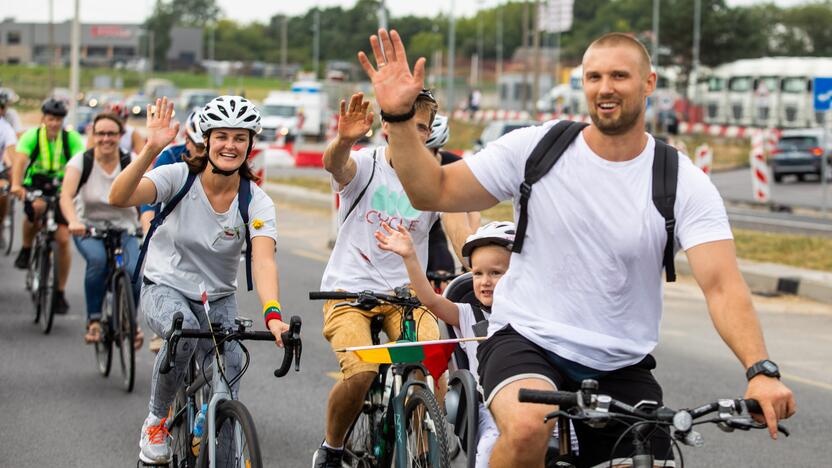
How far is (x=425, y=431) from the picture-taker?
5207mm

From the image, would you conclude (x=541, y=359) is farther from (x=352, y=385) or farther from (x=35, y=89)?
(x=35, y=89)

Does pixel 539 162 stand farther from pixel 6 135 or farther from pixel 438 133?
pixel 6 135

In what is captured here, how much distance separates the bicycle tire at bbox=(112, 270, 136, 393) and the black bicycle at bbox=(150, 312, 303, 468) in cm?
285

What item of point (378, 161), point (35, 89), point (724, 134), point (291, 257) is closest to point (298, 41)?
point (35, 89)

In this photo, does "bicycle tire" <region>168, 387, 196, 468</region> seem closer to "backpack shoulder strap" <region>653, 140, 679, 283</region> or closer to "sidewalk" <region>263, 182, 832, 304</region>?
"backpack shoulder strap" <region>653, 140, 679, 283</region>

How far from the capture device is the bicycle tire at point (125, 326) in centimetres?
887

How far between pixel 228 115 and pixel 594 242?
217 centimetres

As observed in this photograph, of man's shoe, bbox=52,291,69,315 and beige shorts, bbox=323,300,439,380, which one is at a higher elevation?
beige shorts, bbox=323,300,439,380

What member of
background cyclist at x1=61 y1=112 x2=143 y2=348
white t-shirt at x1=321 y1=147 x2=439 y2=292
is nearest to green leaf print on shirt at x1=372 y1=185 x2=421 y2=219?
white t-shirt at x1=321 y1=147 x2=439 y2=292

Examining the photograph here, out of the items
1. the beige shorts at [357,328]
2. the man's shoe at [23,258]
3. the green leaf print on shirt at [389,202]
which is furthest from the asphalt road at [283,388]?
the green leaf print on shirt at [389,202]

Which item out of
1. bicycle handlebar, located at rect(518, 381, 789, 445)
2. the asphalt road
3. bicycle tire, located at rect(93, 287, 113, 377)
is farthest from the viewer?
bicycle tire, located at rect(93, 287, 113, 377)

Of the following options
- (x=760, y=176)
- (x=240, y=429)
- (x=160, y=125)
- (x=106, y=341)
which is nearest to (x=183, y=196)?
(x=160, y=125)

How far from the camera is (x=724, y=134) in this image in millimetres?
54875

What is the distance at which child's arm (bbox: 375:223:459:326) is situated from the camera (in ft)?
17.7
